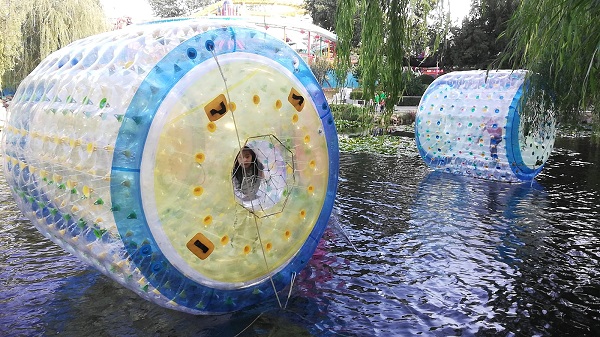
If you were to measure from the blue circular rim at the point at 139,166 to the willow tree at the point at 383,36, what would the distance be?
2.59ft

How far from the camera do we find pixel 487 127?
882cm

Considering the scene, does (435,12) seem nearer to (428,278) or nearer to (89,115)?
(428,278)

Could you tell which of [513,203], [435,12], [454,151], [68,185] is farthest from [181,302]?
[454,151]

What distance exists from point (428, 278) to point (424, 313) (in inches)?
28.7

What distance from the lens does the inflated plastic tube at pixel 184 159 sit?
324 centimetres

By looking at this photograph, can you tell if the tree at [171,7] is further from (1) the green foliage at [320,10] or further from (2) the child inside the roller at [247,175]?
(2) the child inside the roller at [247,175]

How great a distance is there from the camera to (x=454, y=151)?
31.9 ft

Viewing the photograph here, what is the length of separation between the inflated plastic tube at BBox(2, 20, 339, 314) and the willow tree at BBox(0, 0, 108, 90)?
1350 centimetres

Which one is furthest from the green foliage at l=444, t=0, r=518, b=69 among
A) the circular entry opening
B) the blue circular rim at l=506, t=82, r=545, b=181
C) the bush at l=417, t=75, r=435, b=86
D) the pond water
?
the circular entry opening

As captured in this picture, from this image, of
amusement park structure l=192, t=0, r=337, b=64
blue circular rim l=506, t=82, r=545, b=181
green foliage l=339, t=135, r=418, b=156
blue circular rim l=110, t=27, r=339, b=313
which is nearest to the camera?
blue circular rim l=110, t=27, r=339, b=313

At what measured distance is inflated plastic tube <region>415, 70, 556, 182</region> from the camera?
851 cm

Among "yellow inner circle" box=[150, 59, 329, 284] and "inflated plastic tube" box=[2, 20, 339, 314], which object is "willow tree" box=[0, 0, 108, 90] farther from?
"yellow inner circle" box=[150, 59, 329, 284]

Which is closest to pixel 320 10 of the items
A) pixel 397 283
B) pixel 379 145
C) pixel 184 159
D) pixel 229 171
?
pixel 379 145

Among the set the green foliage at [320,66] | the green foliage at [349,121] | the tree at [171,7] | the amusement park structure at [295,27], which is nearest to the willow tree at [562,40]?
the green foliage at [349,121]
